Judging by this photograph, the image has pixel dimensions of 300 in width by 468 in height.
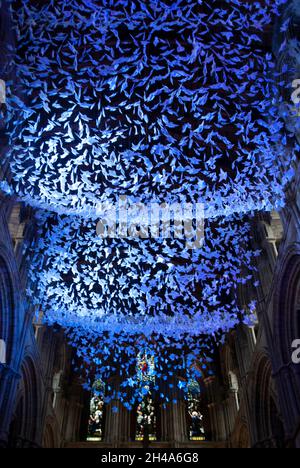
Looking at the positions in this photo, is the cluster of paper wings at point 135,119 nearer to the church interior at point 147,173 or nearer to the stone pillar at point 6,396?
the church interior at point 147,173

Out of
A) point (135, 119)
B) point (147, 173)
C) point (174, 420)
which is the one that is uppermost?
point (135, 119)

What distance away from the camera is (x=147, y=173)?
14.6 meters

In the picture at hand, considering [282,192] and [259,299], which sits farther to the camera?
[259,299]

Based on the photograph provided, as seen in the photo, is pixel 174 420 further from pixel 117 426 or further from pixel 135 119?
pixel 135 119

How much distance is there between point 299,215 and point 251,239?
6069 mm

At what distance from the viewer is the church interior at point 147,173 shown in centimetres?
1178

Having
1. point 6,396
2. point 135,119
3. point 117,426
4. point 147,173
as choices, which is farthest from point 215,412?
point 135,119

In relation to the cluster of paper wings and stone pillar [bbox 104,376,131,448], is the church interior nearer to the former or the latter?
the cluster of paper wings

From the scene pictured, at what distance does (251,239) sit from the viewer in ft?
59.6

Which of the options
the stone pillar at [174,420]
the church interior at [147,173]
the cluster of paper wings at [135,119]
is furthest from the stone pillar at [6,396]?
the stone pillar at [174,420]

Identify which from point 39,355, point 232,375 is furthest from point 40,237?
point 232,375

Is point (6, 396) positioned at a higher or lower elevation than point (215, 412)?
lower

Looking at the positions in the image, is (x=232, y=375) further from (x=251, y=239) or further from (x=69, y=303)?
(x=69, y=303)

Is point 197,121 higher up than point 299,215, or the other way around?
point 197,121
